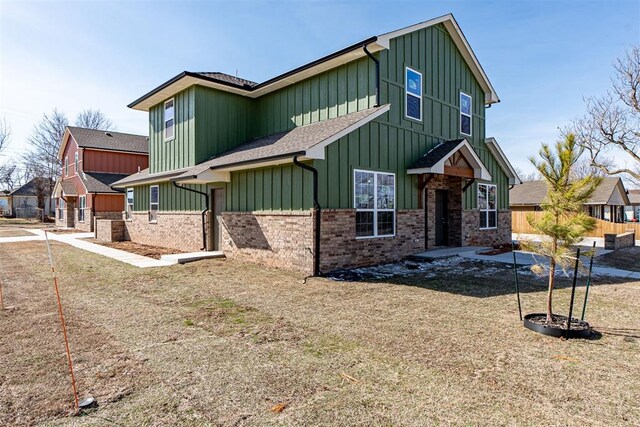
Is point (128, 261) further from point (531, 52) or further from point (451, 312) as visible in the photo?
point (531, 52)

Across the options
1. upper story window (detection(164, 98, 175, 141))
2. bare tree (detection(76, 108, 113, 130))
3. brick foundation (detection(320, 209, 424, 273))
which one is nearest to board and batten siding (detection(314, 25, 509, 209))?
brick foundation (detection(320, 209, 424, 273))

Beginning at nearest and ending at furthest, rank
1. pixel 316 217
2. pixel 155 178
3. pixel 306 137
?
pixel 316 217 < pixel 306 137 < pixel 155 178

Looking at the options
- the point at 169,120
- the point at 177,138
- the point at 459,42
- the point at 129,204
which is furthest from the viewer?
the point at 129,204

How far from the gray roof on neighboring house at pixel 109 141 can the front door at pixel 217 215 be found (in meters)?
19.6

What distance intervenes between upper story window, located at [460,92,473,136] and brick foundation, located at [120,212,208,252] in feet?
34.9

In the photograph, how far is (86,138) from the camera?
28141 mm

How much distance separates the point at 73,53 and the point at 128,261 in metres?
6.89

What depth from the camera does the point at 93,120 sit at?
48.8 m

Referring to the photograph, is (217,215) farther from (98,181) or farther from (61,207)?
(61,207)

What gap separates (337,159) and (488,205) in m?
8.80

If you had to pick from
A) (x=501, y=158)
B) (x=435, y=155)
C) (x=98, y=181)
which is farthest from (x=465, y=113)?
(x=98, y=181)

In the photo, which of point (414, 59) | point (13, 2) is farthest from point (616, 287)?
point (13, 2)

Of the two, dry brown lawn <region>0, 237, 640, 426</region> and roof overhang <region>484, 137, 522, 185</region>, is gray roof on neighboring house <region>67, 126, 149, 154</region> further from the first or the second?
roof overhang <region>484, 137, 522, 185</region>

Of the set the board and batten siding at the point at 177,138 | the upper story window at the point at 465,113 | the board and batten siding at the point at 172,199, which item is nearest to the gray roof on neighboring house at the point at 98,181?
the board and batten siding at the point at 172,199
